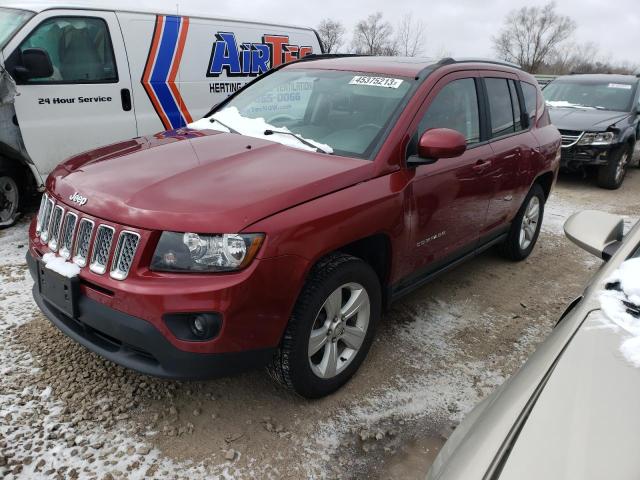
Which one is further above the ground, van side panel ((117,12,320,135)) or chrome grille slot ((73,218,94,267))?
van side panel ((117,12,320,135))

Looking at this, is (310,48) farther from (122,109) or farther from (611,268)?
(611,268)

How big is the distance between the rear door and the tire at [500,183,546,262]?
23 centimetres

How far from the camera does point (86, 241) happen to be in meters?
2.34

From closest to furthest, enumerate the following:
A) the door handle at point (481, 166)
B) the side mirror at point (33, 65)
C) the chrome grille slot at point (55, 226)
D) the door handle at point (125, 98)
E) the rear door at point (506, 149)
→ the chrome grille slot at point (55, 226) → the door handle at point (481, 166) → the rear door at point (506, 149) → the side mirror at point (33, 65) → the door handle at point (125, 98)

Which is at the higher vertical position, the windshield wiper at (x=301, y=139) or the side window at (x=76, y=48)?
the side window at (x=76, y=48)

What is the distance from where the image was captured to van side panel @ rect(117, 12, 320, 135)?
540 centimetres

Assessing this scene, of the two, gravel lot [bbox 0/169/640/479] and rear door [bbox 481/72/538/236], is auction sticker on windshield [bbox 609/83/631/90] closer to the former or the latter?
rear door [bbox 481/72/538/236]

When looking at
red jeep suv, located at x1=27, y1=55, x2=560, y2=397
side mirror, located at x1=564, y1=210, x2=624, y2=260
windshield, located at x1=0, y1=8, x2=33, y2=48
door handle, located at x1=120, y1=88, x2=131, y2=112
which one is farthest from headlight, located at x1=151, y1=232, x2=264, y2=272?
door handle, located at x1=120, y1=88, x2=131, y2=112

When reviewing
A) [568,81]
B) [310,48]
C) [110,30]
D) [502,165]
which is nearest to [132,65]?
[110,30]

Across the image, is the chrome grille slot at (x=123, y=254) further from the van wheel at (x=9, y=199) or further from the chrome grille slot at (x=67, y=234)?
the van wheel at (x=9, y=199)

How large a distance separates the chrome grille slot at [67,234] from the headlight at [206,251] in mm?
557

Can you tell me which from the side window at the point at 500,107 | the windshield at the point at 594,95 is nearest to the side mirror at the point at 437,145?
the side window at the point at 500,107

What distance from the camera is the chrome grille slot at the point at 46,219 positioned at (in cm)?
265

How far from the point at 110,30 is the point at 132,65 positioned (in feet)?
1.23
